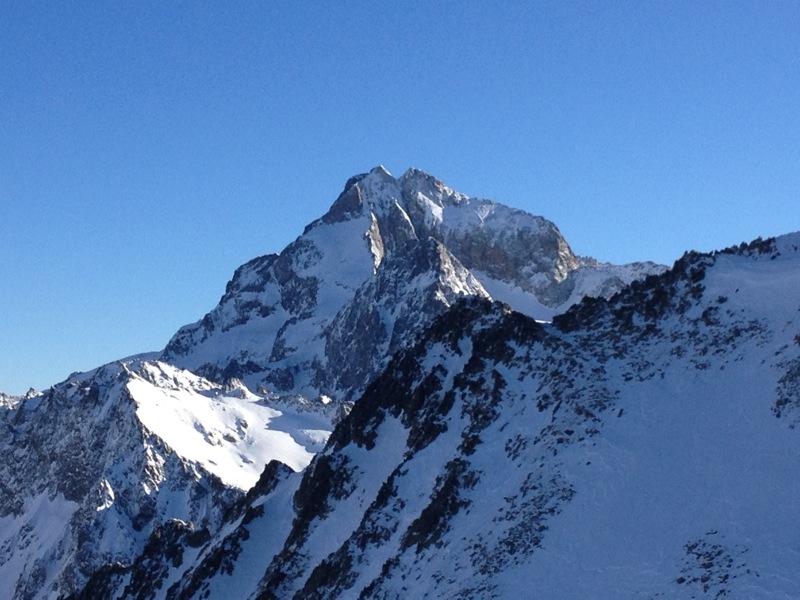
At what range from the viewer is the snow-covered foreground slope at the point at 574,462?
48.4 metres

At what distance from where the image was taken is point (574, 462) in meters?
57.2

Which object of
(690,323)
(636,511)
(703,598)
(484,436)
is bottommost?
(703,598)

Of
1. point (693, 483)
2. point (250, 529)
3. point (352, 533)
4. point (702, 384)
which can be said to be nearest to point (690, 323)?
point (702, 384)

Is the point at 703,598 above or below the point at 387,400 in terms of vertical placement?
below

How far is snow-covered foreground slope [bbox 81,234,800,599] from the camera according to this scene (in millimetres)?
48406

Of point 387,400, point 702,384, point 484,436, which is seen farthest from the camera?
point 387,400

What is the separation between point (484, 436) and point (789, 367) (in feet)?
59.0

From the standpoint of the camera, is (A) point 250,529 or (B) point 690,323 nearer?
(B) point 690,323

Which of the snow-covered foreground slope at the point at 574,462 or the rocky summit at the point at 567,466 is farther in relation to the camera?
the rocky summit at the point at 567,466

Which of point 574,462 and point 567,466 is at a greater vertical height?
point 574,462

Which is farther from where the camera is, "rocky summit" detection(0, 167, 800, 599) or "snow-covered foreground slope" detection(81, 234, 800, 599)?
"rocky summit" detection(0, 167, 800, 599)

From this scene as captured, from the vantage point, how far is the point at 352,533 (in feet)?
227

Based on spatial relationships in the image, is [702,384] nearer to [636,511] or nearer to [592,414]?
[592,414]

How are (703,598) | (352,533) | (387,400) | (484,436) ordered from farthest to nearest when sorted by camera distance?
(387,400), (352,533), (484,436), (703,598)
